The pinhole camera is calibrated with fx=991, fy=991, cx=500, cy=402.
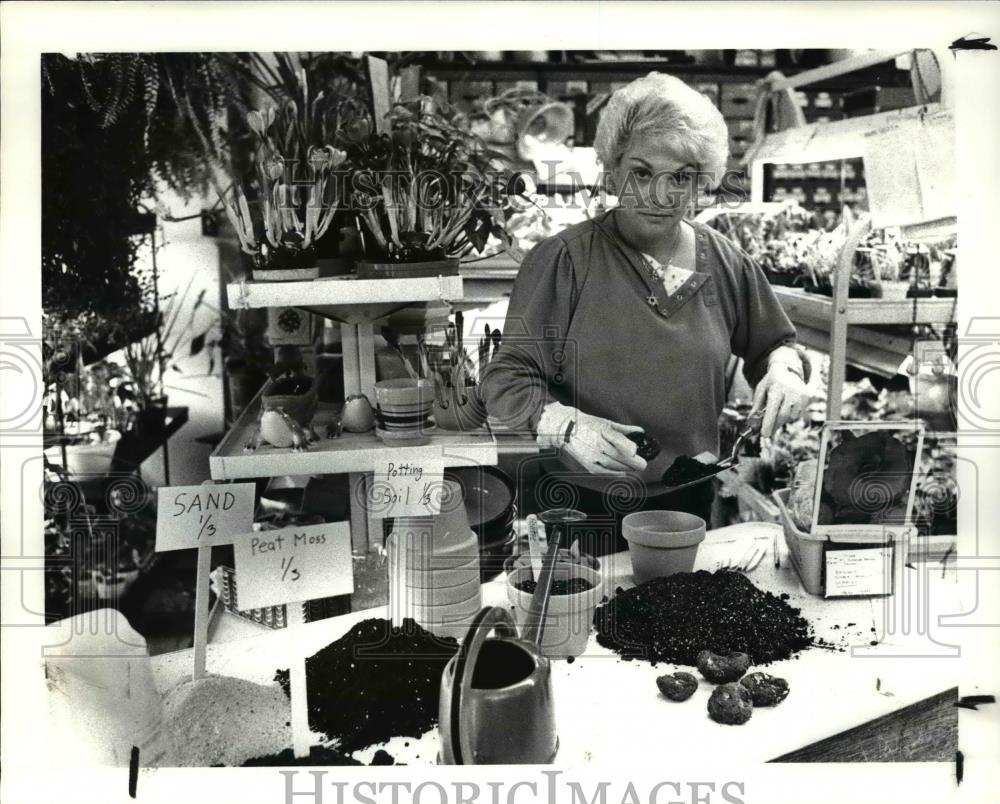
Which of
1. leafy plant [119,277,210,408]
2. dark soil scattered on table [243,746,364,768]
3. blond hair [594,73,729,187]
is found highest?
blond hair [594,73,729,187]

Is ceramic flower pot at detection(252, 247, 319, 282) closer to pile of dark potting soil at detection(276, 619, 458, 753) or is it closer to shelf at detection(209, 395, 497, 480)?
shelf at detection(209, 395, 497, 480)

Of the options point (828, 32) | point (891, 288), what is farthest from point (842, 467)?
point (828, 32)

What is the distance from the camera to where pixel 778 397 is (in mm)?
1882

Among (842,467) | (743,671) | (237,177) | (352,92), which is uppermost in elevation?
(352,92)

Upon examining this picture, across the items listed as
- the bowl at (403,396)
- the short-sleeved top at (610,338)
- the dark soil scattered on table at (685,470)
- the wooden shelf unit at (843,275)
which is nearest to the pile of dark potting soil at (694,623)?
the dark soil scattered on table at (685,470)

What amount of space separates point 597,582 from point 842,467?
1.75ft

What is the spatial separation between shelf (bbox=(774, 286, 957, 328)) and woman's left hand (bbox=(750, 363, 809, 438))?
11cm

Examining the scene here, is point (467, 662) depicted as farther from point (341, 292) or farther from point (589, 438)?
point (341, 292)

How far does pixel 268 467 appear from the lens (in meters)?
1.80

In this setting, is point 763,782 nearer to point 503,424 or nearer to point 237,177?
point 503,424

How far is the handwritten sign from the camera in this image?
185 centimetres

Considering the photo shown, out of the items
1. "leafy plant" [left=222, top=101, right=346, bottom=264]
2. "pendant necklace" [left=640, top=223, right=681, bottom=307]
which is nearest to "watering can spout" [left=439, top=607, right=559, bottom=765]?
"pendant necklace" [left=640, top=223, right=681, bottom=307]

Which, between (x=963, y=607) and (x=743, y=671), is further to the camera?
(x=963, y=607)

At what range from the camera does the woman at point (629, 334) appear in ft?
6.08
